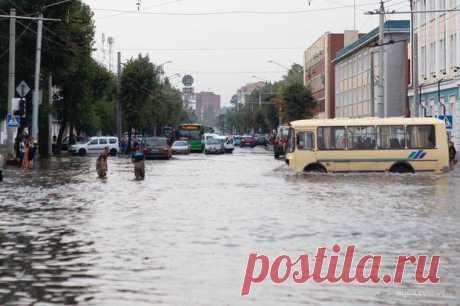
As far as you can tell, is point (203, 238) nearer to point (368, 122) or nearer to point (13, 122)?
point (368, 122)

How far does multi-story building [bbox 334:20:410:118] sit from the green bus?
56.5 ft

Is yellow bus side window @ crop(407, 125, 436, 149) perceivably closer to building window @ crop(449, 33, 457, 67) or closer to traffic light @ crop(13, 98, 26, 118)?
traffic light @ crop(13, 98, 26, 118)

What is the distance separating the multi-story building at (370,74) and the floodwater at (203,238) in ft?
146

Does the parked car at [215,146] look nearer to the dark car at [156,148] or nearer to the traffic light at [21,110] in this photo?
the dark car at [156,148]

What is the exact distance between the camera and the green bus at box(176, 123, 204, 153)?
308 feet

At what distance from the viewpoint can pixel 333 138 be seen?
1544 inches

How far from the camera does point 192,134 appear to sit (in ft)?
309

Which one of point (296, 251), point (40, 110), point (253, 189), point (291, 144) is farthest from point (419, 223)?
point (40, 110)

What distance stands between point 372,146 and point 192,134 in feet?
184

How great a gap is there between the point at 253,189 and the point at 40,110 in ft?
121

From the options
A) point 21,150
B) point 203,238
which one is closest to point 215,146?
point 21,150

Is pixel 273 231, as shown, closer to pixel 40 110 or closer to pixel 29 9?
pixel 29 9

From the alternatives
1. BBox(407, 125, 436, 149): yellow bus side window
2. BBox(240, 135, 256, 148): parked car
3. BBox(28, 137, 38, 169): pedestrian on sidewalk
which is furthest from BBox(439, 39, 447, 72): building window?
BBox(240, 135, 256, 148): parked car

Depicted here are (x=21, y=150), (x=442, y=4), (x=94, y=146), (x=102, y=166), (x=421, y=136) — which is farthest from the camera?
(x=94, y=146)
